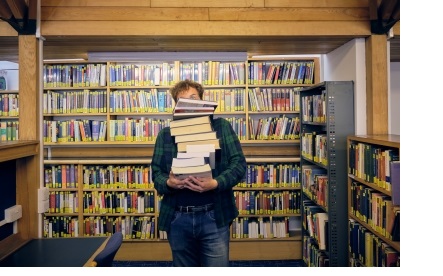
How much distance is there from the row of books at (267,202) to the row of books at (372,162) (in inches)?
66.3

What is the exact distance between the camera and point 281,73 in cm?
508

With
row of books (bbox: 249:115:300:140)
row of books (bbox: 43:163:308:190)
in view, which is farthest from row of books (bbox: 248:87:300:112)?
row of books (bbox: 43:163:308:190)

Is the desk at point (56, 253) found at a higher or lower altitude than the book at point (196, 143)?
lower

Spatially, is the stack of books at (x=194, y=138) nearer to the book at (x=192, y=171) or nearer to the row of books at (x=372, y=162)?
the book at (x=192, y=171)

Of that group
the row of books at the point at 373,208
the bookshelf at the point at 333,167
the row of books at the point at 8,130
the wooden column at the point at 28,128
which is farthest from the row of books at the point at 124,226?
the row of books at the point at 373,208

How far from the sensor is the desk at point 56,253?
2.21 meters

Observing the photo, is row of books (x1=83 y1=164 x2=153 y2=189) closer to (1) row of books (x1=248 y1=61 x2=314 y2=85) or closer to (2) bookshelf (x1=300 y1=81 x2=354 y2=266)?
(1) row of books (x1=248 y1=61 x2=314 y2=85)

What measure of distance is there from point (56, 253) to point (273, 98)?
3.27 metres

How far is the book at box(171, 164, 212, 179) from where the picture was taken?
2248mm

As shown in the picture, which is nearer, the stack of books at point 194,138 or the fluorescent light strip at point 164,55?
the stack of books at point 194,138

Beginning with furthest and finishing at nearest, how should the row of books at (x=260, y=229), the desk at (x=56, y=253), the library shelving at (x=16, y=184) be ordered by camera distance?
the row of books at (x=260, y=229), the library shelving at (x=16, y=184), the desk at (x=56, y=253)

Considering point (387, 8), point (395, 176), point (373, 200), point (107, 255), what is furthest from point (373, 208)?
point (107, 255)

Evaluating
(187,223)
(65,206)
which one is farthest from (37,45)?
(65,206)

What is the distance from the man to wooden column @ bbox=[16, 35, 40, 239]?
3.84 feet
